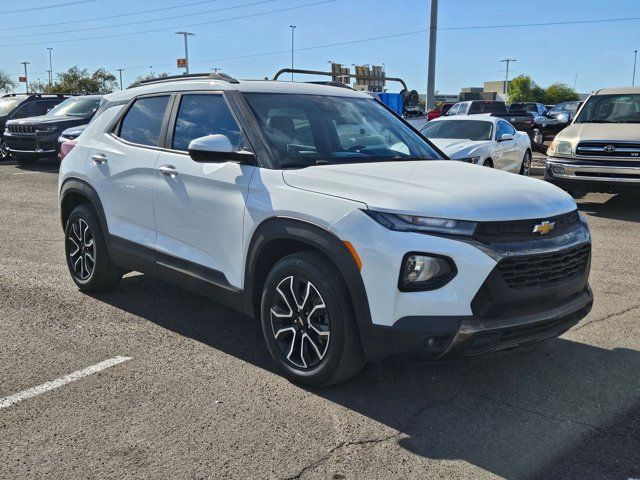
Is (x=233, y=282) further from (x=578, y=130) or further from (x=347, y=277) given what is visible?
(x=578, y=130)

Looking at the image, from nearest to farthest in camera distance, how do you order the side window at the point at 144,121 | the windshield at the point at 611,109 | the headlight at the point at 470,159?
the side window at the point at 144,121, the windshield at the point at 611,109, the headlight at the point at 470,159

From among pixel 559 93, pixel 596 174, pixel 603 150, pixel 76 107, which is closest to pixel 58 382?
pixel 596 174

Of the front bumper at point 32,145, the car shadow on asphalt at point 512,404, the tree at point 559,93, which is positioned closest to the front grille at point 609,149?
the car shadow on asphalt at point 512,404

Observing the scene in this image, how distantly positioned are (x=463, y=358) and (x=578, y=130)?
8.44 metres

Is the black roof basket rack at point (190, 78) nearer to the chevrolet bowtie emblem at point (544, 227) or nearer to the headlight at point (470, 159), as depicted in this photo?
the chevrolet bowtie emblem at point (544, 227)

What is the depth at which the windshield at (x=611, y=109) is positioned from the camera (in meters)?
10.9

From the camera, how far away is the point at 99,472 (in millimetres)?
3115

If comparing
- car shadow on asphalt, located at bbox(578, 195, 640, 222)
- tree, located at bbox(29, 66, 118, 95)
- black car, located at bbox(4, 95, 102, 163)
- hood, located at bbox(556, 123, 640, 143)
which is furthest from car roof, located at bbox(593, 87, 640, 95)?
tree, located at bbox(29, 66, 118, 95)

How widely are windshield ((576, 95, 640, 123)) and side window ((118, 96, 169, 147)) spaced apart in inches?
331

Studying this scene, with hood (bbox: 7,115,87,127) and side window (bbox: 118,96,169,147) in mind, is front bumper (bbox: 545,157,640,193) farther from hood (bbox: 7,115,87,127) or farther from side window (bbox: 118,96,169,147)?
hood (bbox: 7,115,87,127)

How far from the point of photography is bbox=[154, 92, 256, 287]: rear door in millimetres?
4277

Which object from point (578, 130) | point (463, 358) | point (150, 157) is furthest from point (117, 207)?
point (578, 130)

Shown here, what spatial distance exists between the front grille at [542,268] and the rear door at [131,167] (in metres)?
2.69

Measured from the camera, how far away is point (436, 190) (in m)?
3.70
